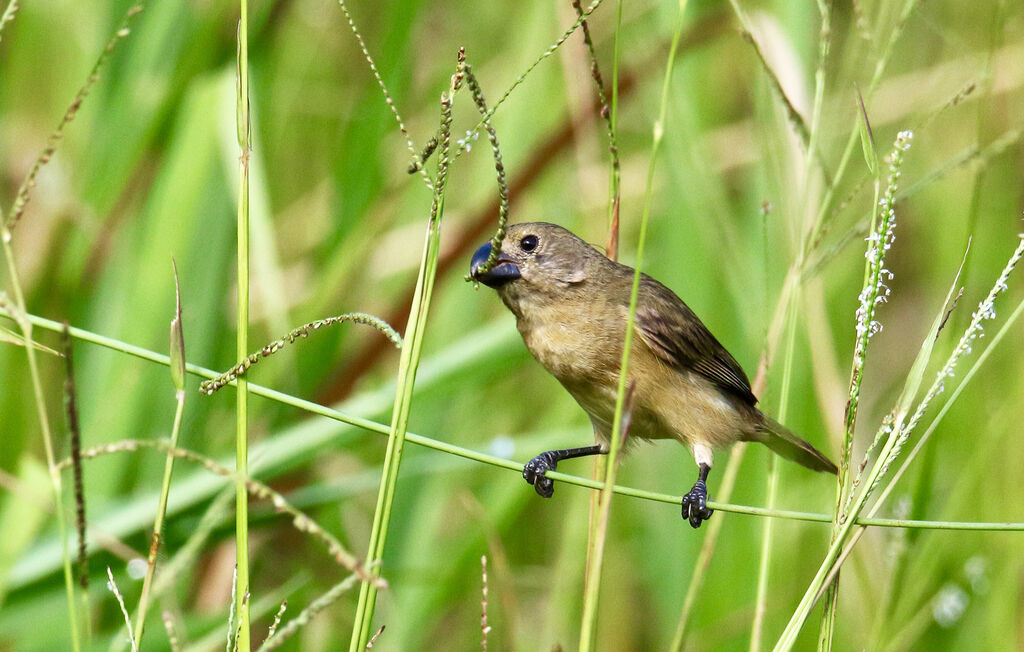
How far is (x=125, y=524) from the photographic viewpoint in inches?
95.0

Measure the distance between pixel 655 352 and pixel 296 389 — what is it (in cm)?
106

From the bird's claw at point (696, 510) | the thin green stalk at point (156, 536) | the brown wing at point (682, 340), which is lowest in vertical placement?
the thin green stalk at point (156, 536)

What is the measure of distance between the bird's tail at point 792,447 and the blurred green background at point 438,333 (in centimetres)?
18

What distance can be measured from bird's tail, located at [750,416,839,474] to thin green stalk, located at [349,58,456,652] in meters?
1.36

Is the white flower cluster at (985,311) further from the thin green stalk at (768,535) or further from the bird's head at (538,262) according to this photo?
the bird's head at (538,262)

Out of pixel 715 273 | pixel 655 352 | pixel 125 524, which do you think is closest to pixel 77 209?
pixel 125 524

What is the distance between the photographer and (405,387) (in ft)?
4.39

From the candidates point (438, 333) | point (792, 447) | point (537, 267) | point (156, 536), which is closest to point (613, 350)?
point (537, 267)

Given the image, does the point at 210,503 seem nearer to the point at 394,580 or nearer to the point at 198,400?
the point at 198,400

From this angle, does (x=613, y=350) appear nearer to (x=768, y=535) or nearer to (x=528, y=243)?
(x=528, y=243)

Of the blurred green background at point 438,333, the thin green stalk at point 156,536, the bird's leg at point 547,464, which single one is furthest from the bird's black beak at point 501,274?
the thin green stalk at point 156,536

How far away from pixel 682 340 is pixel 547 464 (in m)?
0.49

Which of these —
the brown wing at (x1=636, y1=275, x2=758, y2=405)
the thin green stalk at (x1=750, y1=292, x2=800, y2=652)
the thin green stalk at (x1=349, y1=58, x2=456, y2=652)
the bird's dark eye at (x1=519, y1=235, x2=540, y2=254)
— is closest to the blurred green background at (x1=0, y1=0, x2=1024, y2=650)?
the brown wing at (x1=636, y1=275, x2=758, y2=405)

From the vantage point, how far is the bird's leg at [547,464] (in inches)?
94.9
